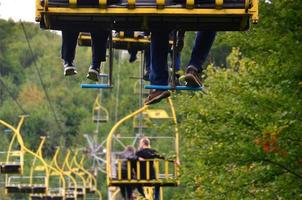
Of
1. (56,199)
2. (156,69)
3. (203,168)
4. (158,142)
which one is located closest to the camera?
(156,69)

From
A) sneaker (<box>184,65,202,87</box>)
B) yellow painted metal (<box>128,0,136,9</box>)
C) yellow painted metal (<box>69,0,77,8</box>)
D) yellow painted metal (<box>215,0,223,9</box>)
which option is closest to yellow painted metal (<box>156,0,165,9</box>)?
yellow painted metal (<box>128,0,136,9</box>)

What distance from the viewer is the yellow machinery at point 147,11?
9.71 metres

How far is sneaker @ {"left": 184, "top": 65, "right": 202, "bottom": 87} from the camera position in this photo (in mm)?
10773

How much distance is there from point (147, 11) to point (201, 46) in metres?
1.16

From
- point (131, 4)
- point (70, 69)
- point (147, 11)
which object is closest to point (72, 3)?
point (131, 4)

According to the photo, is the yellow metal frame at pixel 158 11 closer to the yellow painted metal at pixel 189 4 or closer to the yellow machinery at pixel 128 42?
the yellow painted metal at pixel 189 4

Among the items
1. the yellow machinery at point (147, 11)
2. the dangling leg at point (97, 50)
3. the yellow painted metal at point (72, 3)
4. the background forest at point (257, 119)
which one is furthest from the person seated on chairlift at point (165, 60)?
the background forest at point (257, 119)

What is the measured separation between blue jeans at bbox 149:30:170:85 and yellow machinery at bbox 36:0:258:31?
19.2 inches

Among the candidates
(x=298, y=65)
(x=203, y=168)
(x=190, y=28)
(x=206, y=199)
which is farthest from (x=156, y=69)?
(x=206, y=199)

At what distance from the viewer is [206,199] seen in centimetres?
2031

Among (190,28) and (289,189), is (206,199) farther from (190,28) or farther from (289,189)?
(190,28)

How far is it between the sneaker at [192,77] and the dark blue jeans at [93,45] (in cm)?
71

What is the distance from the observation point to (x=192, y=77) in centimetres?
1077

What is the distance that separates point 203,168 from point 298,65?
321cm
